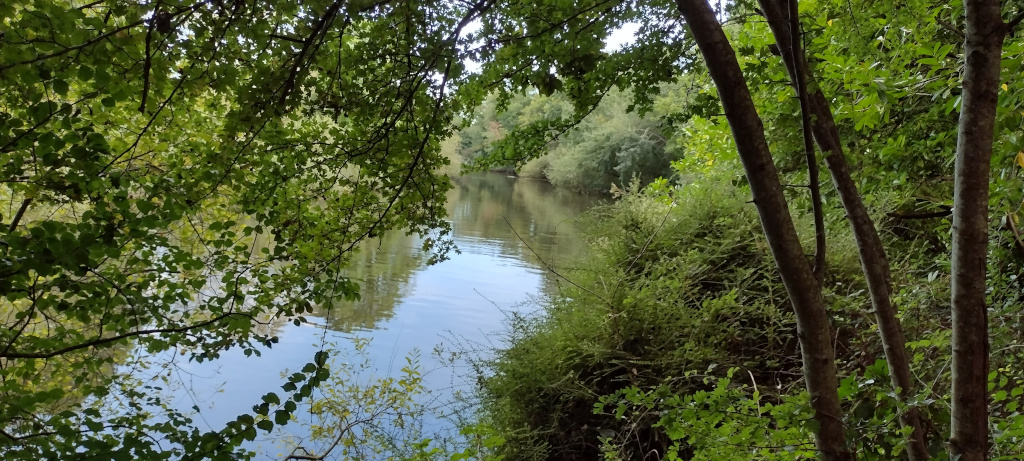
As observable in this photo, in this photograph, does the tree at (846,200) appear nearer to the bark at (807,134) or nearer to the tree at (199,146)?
the bark at (807,134)

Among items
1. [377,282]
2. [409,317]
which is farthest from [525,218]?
[409,317]

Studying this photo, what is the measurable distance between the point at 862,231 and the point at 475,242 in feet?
37.5

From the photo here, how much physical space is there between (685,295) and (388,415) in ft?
9.07

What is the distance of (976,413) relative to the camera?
1244 millimetres

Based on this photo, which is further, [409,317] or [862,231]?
[409,317]

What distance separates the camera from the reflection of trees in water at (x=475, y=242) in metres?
8.24

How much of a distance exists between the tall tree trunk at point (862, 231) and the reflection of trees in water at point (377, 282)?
16.9 ft

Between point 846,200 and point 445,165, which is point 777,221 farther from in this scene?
point 445,165

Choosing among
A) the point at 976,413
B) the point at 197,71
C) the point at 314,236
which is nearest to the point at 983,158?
the point at 976,413

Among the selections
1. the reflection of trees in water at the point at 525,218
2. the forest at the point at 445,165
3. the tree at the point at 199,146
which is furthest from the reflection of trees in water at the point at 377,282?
the tree at the point at 199,146

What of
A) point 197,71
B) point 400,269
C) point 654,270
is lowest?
point 400,269

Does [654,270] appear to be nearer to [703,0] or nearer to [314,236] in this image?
[314,236]

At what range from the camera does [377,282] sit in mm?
9695

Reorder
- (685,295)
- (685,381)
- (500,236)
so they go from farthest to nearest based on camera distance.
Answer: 1. (500,236)
2. (685,295)
3. (685,381)
